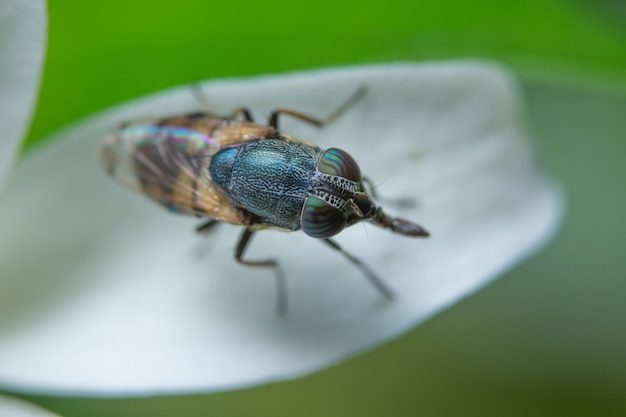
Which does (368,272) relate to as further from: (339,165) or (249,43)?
(249,43)

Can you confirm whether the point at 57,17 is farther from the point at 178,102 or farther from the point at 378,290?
the point at 378,290

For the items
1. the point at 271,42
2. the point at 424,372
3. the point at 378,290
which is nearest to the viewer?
the point at 378,290

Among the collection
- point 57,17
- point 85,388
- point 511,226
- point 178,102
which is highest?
point 57,17

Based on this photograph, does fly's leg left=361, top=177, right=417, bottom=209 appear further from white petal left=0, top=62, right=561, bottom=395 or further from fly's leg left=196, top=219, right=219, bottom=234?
fly's leg left=196, top=219, right=219, bottom=234

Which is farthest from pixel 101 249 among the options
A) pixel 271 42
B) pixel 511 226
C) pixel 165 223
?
pixel 511 226

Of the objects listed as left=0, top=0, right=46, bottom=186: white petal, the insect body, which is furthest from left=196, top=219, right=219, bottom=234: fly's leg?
left=0, top=0, right=46, bottom=186: white petal

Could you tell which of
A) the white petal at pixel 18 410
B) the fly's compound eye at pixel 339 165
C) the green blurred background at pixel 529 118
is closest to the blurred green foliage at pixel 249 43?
the green blurred background at pixel 529 118
